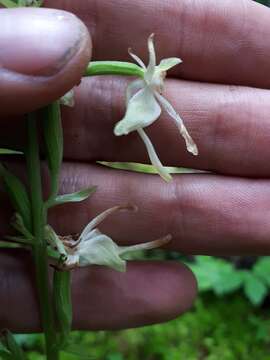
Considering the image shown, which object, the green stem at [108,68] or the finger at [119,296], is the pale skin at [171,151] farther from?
the green stem at [108,68]

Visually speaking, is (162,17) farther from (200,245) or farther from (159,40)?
(200,245)

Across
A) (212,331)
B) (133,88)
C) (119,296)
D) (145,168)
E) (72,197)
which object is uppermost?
(133,88)

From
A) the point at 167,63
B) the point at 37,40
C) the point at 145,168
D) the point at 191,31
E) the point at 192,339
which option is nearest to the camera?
the point at 37,40

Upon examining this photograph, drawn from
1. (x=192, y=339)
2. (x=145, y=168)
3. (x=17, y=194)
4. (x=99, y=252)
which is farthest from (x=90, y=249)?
(x=145, y=168)

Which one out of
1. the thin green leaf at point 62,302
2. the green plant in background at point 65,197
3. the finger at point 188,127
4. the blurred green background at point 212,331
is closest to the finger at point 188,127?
the finger at point 188,127

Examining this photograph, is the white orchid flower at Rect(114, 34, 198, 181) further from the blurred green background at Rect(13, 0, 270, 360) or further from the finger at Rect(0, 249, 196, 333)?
the blurred green background at Rect(13, 0, 270, 360)

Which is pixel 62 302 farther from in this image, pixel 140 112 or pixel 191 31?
pixel 191 31

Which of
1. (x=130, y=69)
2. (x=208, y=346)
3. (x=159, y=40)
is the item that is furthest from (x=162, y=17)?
(x=208, y=346)
